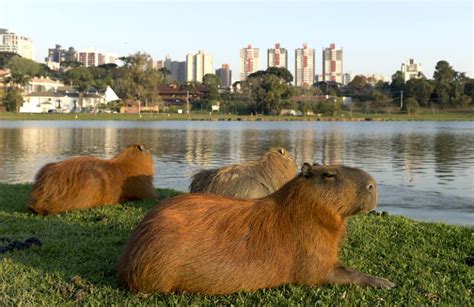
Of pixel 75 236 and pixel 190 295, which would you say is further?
pixel 75 236

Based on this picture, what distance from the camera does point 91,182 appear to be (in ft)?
27.4

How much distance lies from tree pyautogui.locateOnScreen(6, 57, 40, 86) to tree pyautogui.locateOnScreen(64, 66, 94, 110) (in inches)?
298

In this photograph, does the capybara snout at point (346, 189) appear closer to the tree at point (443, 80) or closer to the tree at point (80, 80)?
the tree at point (443, 80)

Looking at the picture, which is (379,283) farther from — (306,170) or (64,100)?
(64,100)

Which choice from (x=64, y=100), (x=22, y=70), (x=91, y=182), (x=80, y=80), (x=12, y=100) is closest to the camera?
(x=91, y=182)

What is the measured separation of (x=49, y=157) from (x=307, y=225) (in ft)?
65.2

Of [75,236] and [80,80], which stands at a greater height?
[80,80]

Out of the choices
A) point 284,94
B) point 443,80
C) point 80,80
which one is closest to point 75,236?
point 284,94

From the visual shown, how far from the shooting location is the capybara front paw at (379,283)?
184 inches

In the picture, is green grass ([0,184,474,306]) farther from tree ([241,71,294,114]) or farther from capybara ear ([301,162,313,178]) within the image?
tree ([241,71,294,114])

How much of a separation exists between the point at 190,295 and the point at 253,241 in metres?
0.63

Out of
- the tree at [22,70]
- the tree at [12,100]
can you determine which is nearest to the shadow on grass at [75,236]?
the tree at [12,100]

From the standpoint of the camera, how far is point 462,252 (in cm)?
618

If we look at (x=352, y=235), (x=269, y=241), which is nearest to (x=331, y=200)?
(x=269, y=241)
